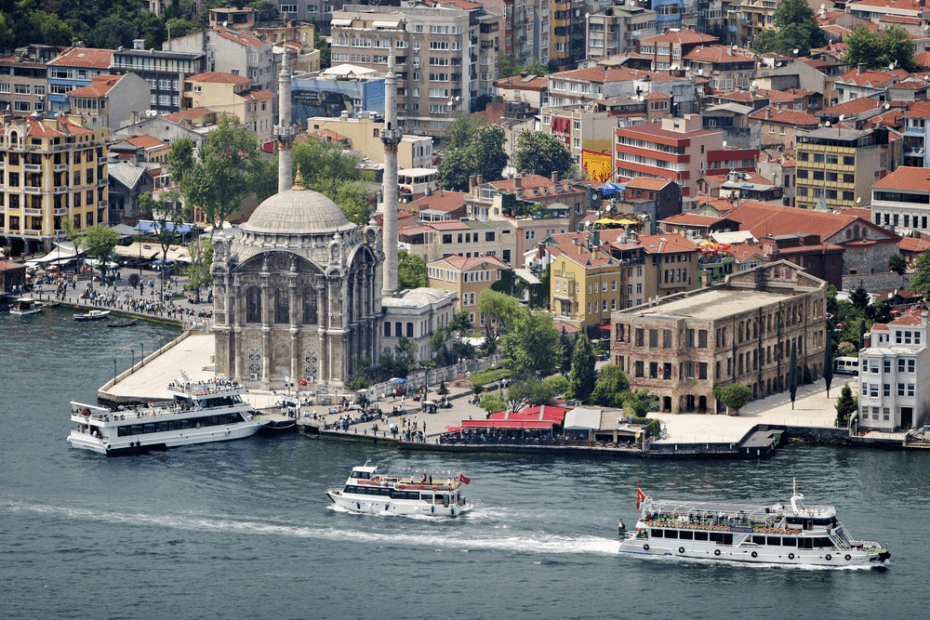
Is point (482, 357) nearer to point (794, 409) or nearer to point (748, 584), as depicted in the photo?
point (794, 409)

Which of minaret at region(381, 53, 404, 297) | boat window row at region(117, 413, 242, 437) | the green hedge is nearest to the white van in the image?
the green hedge

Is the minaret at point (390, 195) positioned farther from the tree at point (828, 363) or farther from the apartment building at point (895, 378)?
the apartment building at point (895, 378)

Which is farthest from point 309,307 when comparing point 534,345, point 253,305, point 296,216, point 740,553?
point 740,553

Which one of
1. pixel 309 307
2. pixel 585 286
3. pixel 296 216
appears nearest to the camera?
pixel 309 307

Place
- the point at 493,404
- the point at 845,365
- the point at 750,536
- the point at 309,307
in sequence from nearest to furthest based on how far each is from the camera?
the point at 750,536, the point at 493,404, the point at 309,307, the point at 845,365

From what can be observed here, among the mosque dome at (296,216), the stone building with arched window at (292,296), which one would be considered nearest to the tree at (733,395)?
the stone building with arched window at (292,296)

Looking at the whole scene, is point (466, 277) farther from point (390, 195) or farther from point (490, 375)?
point (490, 375)

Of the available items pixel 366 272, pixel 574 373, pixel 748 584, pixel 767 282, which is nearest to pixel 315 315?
pixel 366 272
